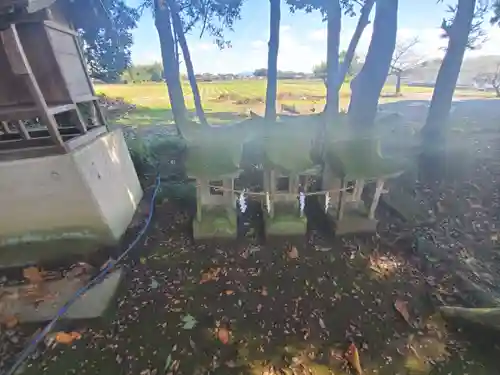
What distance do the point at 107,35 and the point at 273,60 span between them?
2444 millimetres

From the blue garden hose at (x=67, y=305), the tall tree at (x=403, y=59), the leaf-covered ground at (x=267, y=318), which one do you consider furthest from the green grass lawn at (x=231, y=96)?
the leaf-covered ground at (x=267, y=318)

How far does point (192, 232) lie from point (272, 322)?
1.49m

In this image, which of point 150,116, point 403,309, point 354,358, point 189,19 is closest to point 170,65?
point 189,19

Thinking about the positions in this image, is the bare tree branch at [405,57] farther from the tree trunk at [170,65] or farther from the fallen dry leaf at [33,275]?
the fallen dry leaf at [33,275]

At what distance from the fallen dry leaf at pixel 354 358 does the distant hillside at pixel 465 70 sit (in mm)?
4258

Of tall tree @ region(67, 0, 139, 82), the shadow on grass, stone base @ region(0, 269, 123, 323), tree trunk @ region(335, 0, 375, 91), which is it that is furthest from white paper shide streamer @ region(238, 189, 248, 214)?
tall tree @ region(67, 0, 139, 82)

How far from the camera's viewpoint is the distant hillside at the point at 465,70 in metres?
5.18

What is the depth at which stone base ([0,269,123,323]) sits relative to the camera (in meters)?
2.56

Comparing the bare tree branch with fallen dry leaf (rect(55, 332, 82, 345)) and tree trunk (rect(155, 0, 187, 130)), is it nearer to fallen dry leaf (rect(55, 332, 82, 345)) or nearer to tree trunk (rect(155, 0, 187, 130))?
tree trunk (rect(155, 0, 187, 130))

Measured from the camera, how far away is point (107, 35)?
4828mm

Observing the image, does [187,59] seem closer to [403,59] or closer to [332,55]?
[332,55]

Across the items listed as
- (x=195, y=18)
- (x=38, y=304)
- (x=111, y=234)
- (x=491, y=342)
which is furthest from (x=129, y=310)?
(x=195, y=18)

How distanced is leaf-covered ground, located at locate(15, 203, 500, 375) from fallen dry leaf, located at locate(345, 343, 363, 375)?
0.04 metres

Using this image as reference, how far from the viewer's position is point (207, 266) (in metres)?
3.20
